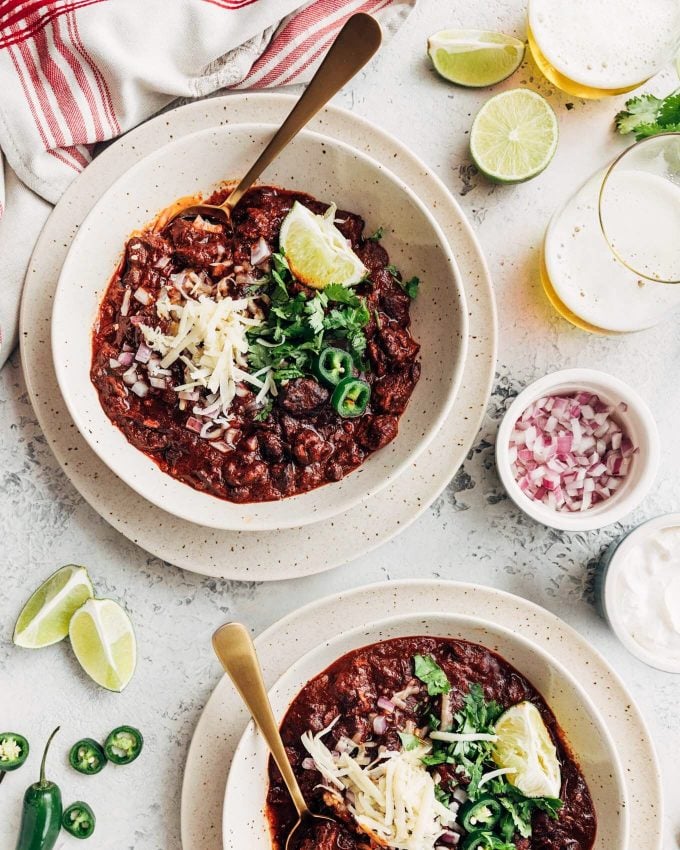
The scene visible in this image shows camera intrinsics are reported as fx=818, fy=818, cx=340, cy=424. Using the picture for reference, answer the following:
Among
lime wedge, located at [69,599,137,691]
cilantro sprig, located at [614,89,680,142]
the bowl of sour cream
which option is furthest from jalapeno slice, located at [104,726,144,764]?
cilantro sprig, located at [614,89,680,142]

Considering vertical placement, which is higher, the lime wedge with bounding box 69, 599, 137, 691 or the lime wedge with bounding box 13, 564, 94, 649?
the lime wedge with bounding box 13, 564, 94, 649

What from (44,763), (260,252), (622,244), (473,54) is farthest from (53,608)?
(473,54)

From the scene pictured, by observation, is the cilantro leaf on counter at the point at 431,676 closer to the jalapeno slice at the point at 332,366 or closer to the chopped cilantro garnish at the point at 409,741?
the chopped cilantro garnish at the point at 409,741

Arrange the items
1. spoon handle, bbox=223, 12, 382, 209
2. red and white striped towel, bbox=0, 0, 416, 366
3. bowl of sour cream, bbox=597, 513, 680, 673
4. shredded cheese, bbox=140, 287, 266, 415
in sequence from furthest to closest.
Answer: bowl of sour cream, bbox=597, 513, 680, 673 → red and white striped towel, bbox=0, 0, 416, 366 → shredded cheese, bbox=140, 287, 266, 415 → spoon handle, bbox=223, 12, 382, 209

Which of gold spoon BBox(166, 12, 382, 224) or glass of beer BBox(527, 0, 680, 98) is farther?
glass of beer BBox(527, 0, 680, 98)

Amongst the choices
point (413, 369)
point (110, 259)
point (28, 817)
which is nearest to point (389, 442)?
point (413, 369)

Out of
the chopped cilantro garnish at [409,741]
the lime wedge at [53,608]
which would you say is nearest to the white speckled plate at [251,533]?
the lime wedge at [53,608]

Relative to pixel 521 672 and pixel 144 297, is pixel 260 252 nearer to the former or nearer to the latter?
pixel 144 297

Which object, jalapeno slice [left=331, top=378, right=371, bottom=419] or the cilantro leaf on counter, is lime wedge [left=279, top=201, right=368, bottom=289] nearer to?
jalapeno slice [left=331, top=378, right=371, bottom=419]
